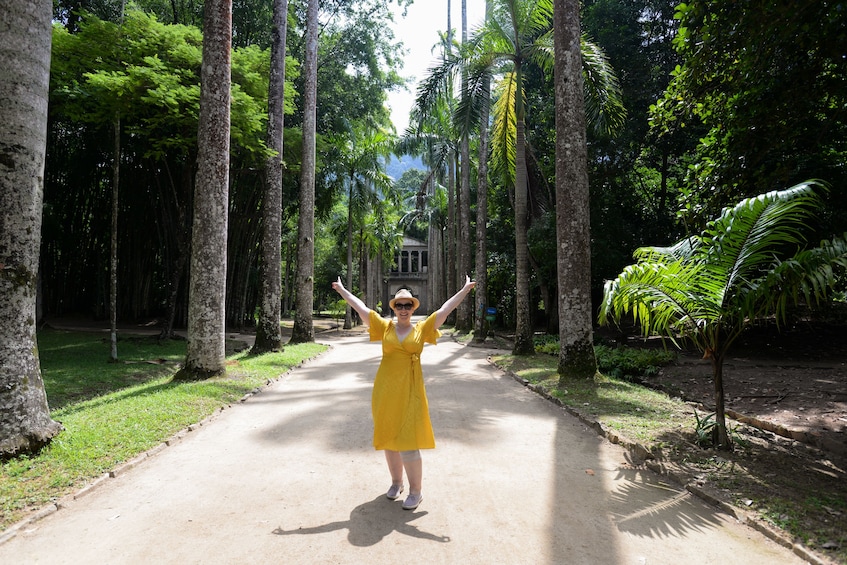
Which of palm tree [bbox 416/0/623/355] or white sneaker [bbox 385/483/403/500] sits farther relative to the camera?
palm tree [bbox 416/0/623/355]

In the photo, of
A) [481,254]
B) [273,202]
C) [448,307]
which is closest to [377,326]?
[448,307]

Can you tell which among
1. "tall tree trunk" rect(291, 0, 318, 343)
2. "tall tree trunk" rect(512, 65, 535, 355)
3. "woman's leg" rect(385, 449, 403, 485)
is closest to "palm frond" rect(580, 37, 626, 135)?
"tall tree trunk" rect(512, 65, 535, 355)

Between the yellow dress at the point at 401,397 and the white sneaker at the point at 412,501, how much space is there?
38 centimetres

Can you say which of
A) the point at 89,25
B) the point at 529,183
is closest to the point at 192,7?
the point at 89,25

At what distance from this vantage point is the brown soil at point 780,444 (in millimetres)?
3639

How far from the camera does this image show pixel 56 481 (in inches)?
162

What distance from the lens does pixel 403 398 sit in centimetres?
371

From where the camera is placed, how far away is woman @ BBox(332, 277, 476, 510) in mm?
3652

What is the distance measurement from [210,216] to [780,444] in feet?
30.1

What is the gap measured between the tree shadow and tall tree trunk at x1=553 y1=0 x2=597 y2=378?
6429 mm

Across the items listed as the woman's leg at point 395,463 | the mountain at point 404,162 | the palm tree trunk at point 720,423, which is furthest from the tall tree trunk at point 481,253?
the woman's leg at point 395,463

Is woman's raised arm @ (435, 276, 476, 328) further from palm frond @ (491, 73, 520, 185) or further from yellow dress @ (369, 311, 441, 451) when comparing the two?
palm frond @ (491, 73, 520, 185)

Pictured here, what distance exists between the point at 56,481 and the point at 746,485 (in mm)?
5707

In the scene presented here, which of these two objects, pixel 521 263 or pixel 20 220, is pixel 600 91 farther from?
pixel 20 220
